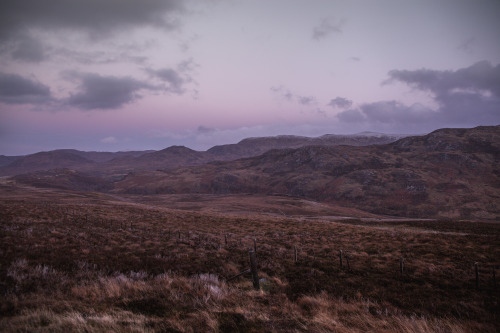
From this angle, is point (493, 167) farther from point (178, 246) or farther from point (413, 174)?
point (178, 246)

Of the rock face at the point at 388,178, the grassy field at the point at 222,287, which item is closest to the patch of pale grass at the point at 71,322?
the grassy field at the point at 222,287

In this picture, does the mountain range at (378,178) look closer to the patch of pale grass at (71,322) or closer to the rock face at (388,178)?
the rock face at (388,178)

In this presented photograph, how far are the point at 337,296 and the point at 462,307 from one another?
415 cm

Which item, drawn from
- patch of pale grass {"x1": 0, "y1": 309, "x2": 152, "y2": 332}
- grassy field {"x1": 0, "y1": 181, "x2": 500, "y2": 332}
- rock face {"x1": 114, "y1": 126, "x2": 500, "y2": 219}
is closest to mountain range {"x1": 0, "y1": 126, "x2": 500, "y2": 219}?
rock face {"x1": 114, "y1": 126, "x2": 500, "y2": 219}

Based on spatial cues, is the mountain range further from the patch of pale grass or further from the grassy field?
the patch of pale grass

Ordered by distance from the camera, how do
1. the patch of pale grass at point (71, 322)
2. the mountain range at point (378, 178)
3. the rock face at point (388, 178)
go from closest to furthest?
the patch of pale grass at point (71, 322)
the rock face at point (388, 178)
the mountain range at point (378, 178)

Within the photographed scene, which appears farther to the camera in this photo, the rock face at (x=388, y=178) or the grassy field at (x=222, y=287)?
the rock face at (x=388, y=178)

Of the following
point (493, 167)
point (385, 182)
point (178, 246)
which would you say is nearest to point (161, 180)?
point (385, 182)

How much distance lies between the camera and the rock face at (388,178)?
7731cm

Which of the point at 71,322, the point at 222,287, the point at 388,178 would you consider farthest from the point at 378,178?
the point at 71,322

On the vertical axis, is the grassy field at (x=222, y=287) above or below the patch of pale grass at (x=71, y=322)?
below

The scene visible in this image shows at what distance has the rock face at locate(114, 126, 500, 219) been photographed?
77312 millimetres

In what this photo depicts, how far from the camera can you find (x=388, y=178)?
98750 millimetres

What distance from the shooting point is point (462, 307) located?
823 cm
